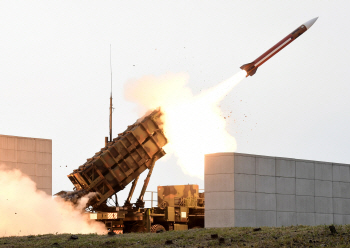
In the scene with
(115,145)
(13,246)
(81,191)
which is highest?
(115,145)

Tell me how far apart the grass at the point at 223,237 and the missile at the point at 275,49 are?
1086cm

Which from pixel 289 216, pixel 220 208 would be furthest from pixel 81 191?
pixel 289 216

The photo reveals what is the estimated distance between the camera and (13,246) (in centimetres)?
2150

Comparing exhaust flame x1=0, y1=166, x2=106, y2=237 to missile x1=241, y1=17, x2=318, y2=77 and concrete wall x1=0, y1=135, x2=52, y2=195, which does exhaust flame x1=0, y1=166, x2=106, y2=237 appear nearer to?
concrete wall x1=0, y1=135, x2=52, y2=195

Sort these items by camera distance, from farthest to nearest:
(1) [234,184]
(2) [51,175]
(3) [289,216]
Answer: (2) [51,175], (3) [289,216], (1) [234,184]

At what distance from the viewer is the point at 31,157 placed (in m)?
31.8

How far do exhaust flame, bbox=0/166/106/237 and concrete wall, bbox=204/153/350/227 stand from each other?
655 cm

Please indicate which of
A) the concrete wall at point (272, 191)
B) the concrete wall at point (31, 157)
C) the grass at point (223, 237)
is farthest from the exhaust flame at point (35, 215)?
the concrete wall at point (272, 191)

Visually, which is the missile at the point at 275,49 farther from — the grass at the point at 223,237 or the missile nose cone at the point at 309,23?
the grass at the point at 223,237

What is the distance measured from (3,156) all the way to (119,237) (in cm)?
1143

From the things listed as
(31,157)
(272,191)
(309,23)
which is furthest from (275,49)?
(31,157)

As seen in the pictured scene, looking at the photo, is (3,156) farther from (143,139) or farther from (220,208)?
(220,208)

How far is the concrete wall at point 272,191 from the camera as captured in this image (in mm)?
25766

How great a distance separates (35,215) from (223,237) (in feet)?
41.2
